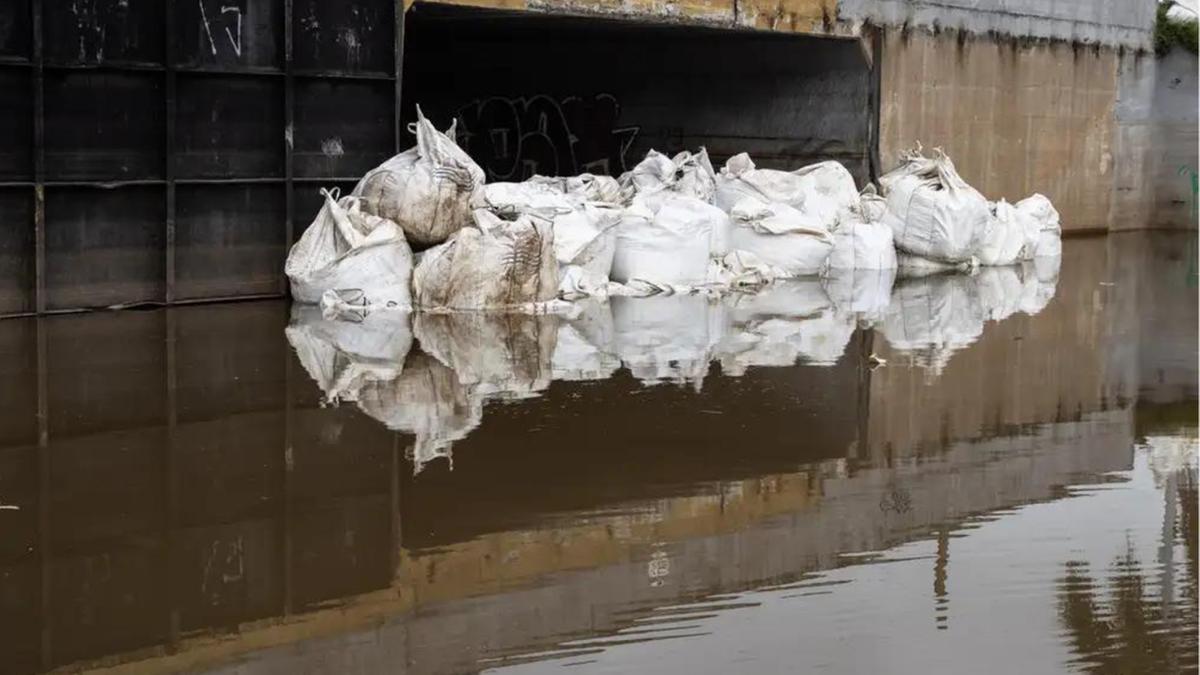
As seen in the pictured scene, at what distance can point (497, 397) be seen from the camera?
773 cm

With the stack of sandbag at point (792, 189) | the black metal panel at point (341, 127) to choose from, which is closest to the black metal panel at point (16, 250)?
the black metal panel at point (341, 127)

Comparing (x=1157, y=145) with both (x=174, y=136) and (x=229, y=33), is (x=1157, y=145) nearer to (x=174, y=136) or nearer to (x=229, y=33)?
(x=229, y=33)

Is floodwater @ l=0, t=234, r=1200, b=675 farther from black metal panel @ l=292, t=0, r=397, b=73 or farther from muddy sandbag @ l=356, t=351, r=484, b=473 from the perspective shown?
black metal panel @ l=292, t=0, r=397, b=73

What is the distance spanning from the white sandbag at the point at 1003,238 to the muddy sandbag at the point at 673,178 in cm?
307

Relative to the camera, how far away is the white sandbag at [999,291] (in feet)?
40.1

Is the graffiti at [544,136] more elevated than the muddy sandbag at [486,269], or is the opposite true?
the graffiti at [544,136]

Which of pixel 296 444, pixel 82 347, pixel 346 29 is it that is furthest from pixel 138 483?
pixel 346 29

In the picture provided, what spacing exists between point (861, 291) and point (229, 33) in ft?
17.4

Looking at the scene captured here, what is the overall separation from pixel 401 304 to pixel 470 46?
11037 mm

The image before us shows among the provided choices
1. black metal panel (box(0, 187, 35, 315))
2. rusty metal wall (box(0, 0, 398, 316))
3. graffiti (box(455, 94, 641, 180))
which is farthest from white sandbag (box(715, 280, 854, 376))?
graffiti (box(455, 94, 641, 180))

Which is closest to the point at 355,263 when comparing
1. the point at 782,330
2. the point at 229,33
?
the point at 229,33

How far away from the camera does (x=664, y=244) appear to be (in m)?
12.6

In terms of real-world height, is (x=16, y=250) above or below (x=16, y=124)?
below

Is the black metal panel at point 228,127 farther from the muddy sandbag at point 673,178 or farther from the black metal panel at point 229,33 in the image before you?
the muddy sandbag at point 673,178
